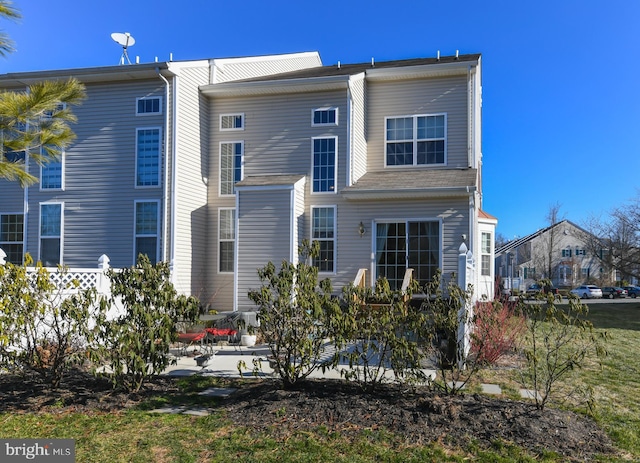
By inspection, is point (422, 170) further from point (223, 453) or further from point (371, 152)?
point (223, 453)

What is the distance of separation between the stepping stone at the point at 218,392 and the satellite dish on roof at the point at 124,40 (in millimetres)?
13727

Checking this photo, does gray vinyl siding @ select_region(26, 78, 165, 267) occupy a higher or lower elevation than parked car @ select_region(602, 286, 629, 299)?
higher

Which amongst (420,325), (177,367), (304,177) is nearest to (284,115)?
(304,177)

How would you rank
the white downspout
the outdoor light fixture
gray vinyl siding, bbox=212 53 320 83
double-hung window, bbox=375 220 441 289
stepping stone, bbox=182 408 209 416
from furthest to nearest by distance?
1. gray vinyl siding, bbox=212 53 320 83
2. the outdoor light fixture
3. the white downspout
4. double-hung window, bbox=375 220 441 289
5. stepping stone, bbox=182 408 209 416

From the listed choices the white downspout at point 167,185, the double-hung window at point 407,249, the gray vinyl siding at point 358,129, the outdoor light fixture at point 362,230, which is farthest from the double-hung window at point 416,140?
the white downspout at point 167,185

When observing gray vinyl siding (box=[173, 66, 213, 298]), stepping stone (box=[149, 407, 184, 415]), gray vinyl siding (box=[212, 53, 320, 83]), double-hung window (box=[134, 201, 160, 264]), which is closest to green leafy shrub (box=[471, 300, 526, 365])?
stepping stone (box=[149, 407, 184, 415])

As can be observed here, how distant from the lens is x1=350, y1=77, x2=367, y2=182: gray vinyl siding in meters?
13.9

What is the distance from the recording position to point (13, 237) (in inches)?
575

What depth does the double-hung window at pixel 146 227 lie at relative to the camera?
1366 cm

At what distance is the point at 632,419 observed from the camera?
5.51 m

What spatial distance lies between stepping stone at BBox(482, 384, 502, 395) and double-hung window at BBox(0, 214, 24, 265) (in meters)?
13.8

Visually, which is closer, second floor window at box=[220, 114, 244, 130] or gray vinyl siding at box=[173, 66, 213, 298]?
gray vinyl siding at box=[173, 66, 213, 298]

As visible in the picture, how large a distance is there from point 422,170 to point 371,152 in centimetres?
171

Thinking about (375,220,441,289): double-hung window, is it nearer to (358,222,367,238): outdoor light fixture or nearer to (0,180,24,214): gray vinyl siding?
(358,222,367,238): outdoor light fixture
